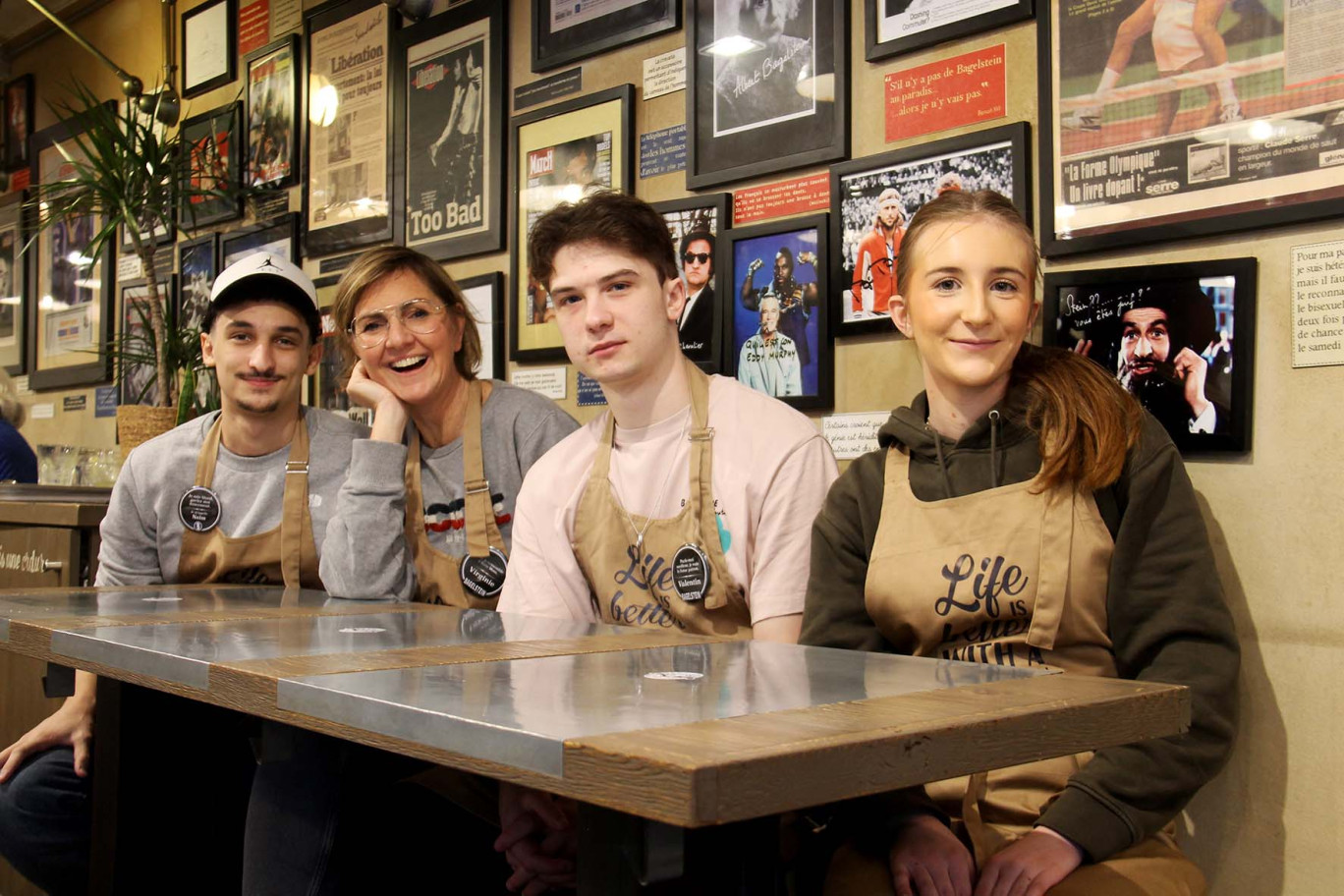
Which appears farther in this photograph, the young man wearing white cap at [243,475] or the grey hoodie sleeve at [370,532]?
the young man wearing white cap at [243,475]

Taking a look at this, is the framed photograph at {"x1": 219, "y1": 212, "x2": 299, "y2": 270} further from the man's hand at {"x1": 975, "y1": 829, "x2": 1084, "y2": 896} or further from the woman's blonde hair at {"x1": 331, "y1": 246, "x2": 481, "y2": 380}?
the man's hand at {"x1": 975, "y1": 829, "x2": 1084, "y2": 896}

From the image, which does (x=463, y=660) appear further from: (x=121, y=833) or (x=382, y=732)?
(x=121, y=833)

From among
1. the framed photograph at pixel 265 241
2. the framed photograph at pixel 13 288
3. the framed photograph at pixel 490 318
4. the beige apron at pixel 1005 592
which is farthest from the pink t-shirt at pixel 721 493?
the framed photograph at pixel 13 288

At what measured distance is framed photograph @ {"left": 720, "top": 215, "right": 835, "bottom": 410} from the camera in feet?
8.38

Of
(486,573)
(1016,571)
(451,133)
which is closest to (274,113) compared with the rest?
(451,133)

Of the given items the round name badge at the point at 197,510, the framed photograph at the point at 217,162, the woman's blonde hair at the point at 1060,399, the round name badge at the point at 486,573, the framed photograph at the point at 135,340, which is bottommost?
the round name badge at the point at 486,573

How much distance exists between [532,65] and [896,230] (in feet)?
4.28

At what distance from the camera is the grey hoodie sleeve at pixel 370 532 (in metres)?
2.50

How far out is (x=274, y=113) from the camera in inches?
165

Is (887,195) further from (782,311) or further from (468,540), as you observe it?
(468,540)

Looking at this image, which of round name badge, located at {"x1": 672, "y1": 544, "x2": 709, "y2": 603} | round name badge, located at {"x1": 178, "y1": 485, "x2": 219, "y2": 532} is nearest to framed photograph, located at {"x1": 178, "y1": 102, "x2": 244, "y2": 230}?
round name badge, located at {"x1": 178, "y1": 485, "x2": 219, "y2": 532}

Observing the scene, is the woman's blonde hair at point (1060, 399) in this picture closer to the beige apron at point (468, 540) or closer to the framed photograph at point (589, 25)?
the beige apron at point (468, 540)

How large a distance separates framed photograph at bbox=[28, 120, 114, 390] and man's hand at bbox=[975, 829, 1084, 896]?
169 inches

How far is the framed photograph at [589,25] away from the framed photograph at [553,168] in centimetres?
12
